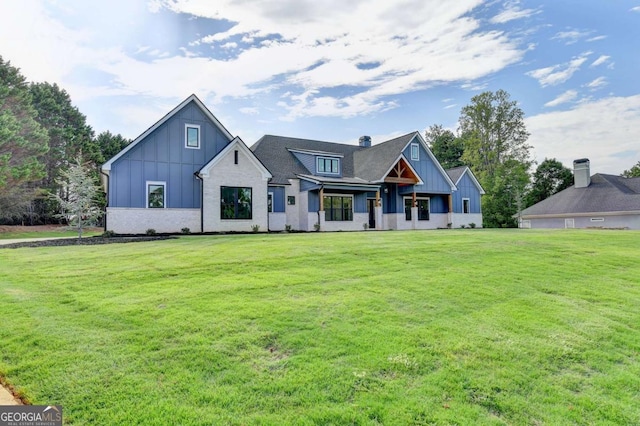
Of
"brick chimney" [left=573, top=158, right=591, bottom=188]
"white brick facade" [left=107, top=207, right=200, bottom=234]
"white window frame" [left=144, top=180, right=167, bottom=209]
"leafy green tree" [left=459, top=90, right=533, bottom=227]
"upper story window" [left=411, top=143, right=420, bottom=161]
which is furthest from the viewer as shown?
"leafy green tree" [left=459, top=90, right=533, bottom=227]

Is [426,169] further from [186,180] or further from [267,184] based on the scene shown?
[186,180]

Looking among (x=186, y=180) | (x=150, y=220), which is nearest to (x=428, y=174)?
(x=186, y=180)

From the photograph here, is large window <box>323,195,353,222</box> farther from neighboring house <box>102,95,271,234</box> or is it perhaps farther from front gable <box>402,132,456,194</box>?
front gable <box>402,132,456,194</box>

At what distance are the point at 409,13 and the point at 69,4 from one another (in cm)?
1241

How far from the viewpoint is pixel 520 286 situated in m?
7.08

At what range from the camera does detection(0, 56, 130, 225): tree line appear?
2531cm

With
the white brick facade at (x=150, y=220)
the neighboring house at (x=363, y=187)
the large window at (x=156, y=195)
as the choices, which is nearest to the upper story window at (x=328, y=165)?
the neighboring house at (x=363, y=187)

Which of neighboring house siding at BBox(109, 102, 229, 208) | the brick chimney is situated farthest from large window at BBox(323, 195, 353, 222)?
the brick chimney

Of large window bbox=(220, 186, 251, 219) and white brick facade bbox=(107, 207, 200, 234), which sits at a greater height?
large window bbox=(220, 186, 251, 219)

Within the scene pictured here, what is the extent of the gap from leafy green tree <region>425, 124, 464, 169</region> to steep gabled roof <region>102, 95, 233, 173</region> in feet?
129

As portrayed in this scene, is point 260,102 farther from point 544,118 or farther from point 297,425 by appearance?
point 544,118

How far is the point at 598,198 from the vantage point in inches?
1374

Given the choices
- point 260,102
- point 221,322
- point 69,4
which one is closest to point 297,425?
point 221,322

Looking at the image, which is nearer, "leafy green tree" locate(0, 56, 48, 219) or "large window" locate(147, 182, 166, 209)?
"large window" locate(147, 182, 166, 209)
